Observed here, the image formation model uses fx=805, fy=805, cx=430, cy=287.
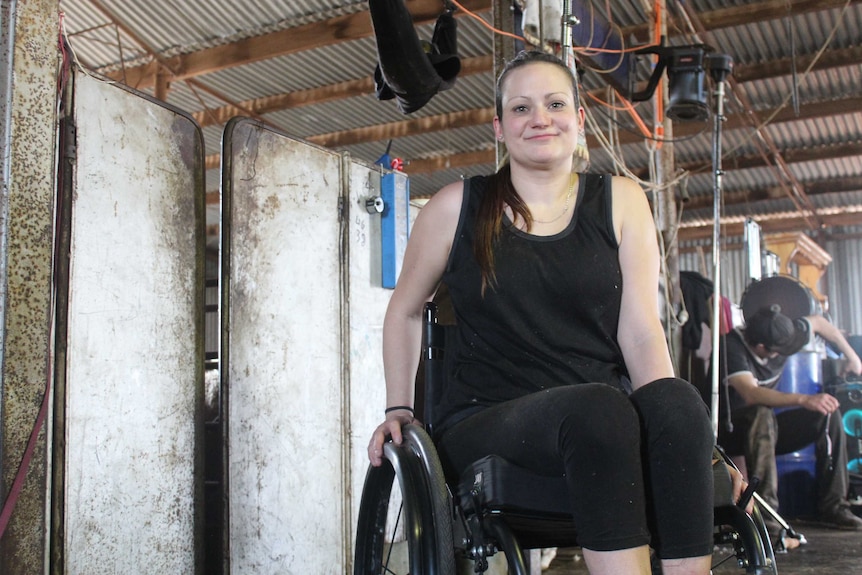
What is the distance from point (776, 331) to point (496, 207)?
10.2 feet

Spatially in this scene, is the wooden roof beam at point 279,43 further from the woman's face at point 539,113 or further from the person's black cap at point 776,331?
the woman's face at point 539,113

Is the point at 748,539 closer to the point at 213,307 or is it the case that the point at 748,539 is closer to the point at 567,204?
the point at 567,204

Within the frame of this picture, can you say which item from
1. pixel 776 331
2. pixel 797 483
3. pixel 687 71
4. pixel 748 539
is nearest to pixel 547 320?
pixel 748 539

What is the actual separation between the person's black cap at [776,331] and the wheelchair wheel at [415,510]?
10.5ft

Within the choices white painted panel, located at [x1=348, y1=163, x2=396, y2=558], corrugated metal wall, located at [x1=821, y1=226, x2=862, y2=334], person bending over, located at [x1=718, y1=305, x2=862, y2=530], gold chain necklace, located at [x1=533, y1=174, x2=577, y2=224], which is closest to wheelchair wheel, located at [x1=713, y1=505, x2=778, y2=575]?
gold chain necklace, located at [x1=533, y1=174, x2=577, y2=224]

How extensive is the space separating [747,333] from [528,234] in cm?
317

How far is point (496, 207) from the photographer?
1.44m

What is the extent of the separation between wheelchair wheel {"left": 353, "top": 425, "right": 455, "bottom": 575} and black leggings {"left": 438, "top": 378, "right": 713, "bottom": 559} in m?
0.12

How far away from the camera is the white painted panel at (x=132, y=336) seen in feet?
6.38

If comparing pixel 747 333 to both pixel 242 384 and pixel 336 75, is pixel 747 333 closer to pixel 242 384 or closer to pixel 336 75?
pixel 242 384

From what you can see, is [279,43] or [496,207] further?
[279,43]

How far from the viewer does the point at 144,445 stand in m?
2.10

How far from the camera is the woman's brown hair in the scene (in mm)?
1396

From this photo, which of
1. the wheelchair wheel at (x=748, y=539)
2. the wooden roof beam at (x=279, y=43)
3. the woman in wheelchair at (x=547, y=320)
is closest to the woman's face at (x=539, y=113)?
the woman in wheelchair at (x=547, y=320)
